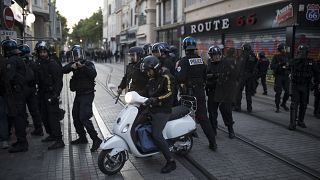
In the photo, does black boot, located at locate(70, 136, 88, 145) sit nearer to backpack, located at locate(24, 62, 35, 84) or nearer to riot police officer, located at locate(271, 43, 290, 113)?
backpack, located at locate(24, 62, 35, 84)

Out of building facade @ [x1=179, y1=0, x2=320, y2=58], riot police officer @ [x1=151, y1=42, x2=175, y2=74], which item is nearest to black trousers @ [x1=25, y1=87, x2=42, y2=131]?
riot police officer @ [x1=151, y1=42, x2=175, y2=74]

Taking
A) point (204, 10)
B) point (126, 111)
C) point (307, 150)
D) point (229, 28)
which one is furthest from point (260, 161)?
point (204, 10)

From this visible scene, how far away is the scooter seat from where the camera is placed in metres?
6.48

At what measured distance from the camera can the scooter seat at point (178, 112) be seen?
21.2ft

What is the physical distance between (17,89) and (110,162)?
234cm

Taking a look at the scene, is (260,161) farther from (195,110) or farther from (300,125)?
(300,125)

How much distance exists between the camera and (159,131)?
6.04m

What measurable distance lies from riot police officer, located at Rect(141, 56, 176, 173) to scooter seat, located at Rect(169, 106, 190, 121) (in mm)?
355

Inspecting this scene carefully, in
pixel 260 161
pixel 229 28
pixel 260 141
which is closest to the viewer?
pixel 260 161

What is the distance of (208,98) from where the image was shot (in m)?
8.08

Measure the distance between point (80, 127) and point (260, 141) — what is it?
11.2 feet

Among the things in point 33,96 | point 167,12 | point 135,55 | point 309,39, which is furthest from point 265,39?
point 167,12

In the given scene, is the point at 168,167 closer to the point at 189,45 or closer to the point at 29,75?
the point at 189,45

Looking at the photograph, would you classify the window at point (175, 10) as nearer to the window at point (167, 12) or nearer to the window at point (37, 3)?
the window at point (167, 12)
